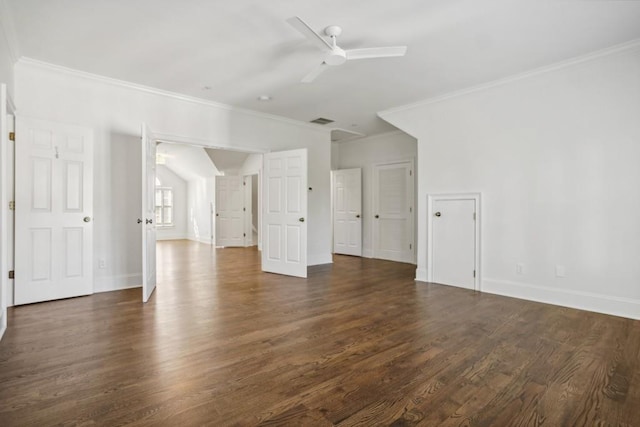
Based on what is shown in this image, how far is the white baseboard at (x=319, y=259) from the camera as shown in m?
6.70

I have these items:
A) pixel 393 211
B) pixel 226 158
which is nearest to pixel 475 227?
pixel 393 211

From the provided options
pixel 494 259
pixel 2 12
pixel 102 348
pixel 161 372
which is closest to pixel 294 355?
pixel 161 372

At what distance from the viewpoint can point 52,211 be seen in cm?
397

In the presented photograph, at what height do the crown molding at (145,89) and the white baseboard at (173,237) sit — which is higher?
the crown molding at (145,89)

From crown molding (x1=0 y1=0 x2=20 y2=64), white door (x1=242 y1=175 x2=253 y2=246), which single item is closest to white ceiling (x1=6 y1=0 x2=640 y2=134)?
crown molding (x1=0 y1=0 x2=20 y2=64)

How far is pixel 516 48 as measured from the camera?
11.7 ft

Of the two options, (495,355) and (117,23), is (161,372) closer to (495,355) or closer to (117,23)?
(495,355)

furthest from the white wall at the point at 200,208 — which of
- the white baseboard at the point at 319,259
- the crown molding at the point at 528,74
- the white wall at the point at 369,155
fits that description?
the crown molding at the point at 528,74

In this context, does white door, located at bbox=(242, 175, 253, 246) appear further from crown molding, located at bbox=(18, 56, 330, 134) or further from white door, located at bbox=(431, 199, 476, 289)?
white door, located at bbox=(431, 199, 476, 289)

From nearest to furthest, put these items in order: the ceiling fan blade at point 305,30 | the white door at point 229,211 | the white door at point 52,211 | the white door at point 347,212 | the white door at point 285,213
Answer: the ceiling fan blade at point 305,30 → the white door at point 52,211 → the white door at point 285,213 → the white door at point 347,212 → the white door at point 229,211

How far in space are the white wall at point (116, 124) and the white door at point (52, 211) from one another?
25cm

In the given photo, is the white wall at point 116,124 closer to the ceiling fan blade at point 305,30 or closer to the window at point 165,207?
the ceiling fan blade at point 305,30

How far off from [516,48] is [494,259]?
2.59 meters

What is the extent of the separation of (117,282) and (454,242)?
4833 mm
